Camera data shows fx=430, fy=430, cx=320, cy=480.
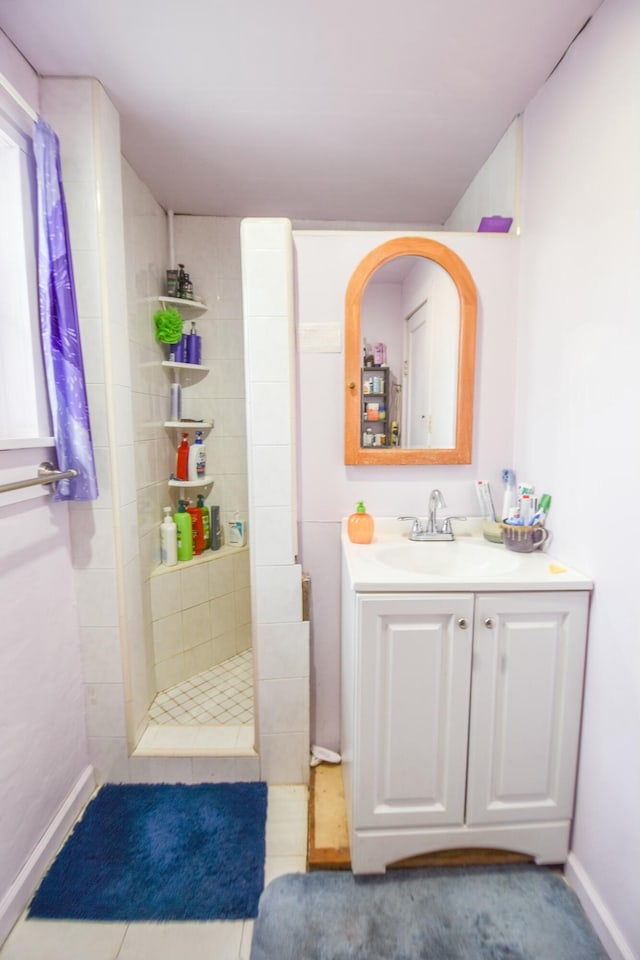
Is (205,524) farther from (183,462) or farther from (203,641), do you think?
(203,641)

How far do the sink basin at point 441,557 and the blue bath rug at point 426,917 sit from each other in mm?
811

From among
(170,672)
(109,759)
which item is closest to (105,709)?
(109,759)

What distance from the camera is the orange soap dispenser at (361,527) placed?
138cm

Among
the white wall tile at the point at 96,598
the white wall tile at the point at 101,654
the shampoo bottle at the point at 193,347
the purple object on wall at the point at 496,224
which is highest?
the purple object on wall at the point at 496,224

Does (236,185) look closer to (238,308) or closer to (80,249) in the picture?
(238,308)

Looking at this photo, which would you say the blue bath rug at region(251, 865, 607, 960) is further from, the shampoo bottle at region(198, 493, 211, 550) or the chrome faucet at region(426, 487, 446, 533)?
the shampoo bottle at region(198, 493, 211, 550)

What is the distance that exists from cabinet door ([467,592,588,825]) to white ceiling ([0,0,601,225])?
146 cm

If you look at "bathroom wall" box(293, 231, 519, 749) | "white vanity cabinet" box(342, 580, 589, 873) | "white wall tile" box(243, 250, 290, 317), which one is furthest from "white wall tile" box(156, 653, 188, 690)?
"white wall tile" box(243, 250, 290, 317)

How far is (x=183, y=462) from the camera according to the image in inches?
84.8

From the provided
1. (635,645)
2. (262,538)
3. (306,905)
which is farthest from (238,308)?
(306,905)

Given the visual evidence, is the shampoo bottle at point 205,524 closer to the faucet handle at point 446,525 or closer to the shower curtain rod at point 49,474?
the shower curtain rod at point 49,474

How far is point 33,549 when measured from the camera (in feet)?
3.99

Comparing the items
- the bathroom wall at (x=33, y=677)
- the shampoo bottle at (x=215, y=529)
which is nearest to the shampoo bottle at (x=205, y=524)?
the shampoo bottle at (x=215, y=529)

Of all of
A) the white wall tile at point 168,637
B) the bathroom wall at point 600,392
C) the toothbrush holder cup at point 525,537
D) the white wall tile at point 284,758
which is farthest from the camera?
the white wall tile at point 168,637
